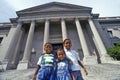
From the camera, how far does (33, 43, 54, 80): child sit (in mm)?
4964

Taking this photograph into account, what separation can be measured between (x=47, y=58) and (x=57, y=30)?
1052 inches

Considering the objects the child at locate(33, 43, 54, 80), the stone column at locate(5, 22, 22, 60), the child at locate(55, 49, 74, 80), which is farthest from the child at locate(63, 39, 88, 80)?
the stone column at locate(5, 22, 22, 60)

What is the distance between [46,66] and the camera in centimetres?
511

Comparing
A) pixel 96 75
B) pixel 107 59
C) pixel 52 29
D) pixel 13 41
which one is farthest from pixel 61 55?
pixel 52 29

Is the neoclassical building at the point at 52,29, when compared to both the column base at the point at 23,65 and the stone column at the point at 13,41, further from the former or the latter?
the column base at the point at 23,65

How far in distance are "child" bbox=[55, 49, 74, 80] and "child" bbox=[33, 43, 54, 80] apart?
199 millimetres

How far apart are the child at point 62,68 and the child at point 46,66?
7.8 inches

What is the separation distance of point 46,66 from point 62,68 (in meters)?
0.51

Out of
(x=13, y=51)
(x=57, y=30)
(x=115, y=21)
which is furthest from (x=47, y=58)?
(x=115, y=21)

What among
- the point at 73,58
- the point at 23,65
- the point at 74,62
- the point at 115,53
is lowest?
the point at 74,62

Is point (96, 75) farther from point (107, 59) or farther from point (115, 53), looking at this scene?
point (107, 59)

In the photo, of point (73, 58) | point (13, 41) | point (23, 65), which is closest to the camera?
point (73, 58)

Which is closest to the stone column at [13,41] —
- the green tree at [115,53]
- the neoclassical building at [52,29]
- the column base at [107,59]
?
the neoclassical building at [52,29]

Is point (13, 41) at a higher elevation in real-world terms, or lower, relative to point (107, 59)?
higher
